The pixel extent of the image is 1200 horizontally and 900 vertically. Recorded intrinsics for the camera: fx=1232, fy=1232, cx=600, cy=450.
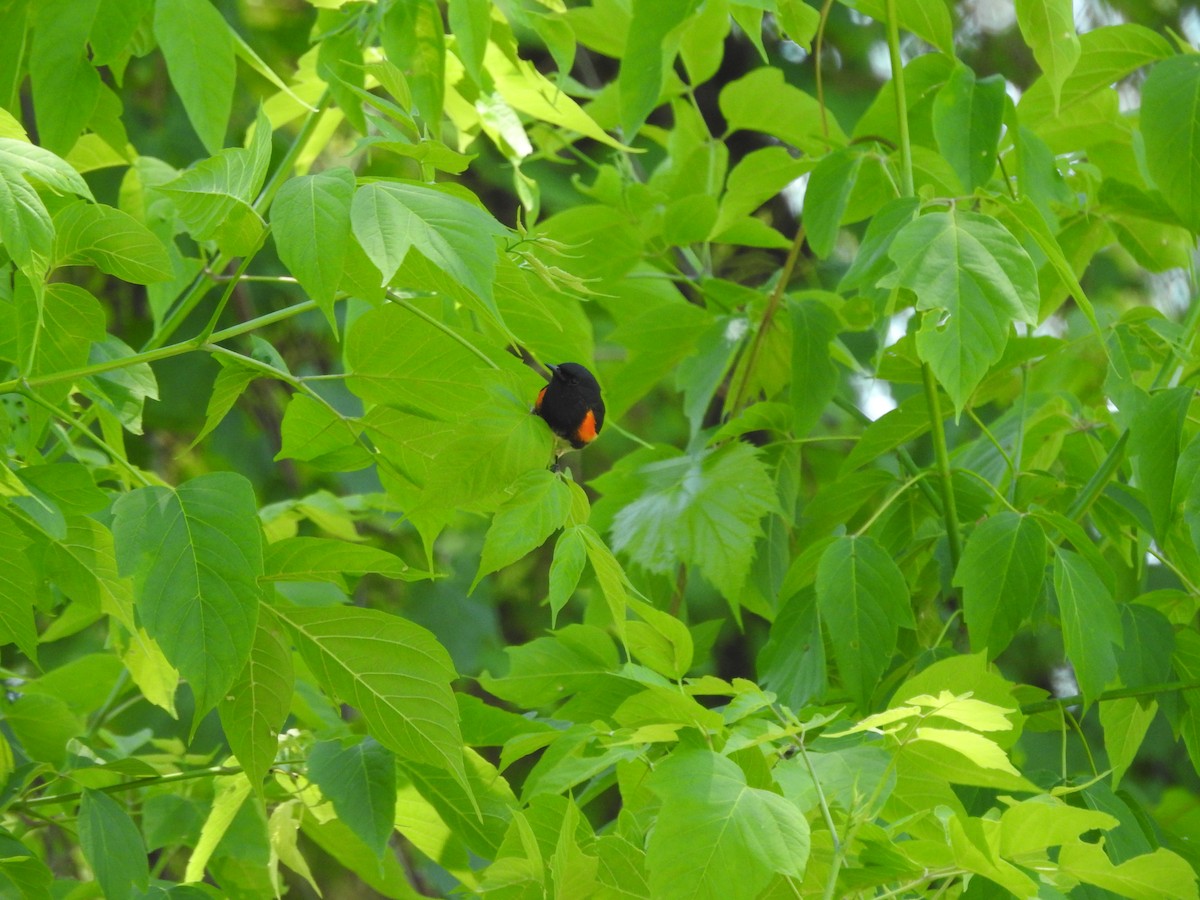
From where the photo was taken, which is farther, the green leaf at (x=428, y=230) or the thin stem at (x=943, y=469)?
the thin stem at (x=943, y=469)


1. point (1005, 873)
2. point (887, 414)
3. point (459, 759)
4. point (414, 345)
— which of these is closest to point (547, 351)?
point (414, 345)

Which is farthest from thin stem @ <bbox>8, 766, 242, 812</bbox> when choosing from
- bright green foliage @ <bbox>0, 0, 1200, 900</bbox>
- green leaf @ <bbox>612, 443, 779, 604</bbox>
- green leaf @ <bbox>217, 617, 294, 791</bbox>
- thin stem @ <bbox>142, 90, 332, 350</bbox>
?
green leaf @ <bbox>612, 443, 779, 604</bbox>

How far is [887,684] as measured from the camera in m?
1.35

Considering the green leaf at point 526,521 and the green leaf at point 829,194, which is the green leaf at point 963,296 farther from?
the green leaf at point 526,521

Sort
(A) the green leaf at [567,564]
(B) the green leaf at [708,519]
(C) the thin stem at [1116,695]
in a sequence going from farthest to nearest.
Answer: (B) the green leaf at [708,519]
(C) the thin stem at [1116,695]
(A) the green leaf at [567,564]

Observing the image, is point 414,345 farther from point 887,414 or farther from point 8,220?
point 887,414

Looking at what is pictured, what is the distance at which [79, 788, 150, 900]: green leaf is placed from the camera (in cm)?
110

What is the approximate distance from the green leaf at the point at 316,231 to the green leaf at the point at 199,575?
20 centimetres

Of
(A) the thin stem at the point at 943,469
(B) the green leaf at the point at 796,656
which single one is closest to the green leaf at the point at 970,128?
(A) the thin stem at the point at 943,469

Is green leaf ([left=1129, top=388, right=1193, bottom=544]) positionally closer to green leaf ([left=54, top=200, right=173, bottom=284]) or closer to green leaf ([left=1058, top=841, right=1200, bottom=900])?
green leaf ([left=1058, top=841, right=1200, bottom=900])

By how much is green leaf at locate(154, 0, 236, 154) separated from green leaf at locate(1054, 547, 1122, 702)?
3.01 feet

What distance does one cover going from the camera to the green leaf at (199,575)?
2.96 ft

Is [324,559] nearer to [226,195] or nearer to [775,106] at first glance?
[226,195]

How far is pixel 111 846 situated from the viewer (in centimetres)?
112
